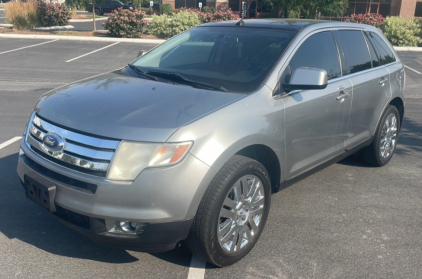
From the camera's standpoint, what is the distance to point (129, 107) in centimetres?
326

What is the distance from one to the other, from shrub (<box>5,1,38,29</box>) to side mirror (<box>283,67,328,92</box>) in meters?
25.3

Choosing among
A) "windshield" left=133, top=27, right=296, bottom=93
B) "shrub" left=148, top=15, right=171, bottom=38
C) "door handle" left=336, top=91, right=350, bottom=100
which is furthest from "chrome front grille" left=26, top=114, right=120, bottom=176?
"shrub" left=148, top=15, right=171, bottom=38

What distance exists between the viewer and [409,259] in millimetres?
3590

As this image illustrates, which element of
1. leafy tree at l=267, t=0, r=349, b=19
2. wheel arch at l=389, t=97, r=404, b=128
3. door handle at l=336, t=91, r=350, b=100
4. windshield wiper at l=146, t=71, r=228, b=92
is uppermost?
leafy tree at l=267, t=0, r=349, b=19

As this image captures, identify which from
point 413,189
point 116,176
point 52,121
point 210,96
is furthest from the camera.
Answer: point 413,189

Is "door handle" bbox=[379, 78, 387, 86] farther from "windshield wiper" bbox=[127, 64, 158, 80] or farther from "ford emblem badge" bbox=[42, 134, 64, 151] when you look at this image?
"ford emblem badge" bbox=[42, 134, 64, 151]

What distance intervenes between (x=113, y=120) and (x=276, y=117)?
133cm

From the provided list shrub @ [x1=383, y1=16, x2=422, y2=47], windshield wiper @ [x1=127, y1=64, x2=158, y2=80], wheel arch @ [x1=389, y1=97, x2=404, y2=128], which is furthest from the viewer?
shrub @ [x1=383, y1=16, x2=422, y2=47]

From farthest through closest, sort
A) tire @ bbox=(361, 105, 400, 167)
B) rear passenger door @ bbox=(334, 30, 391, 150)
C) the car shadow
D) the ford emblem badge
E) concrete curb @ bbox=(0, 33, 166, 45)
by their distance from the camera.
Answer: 1. concrete curb @ bbox=(0, 33, 166, 45)
2. tire @ bbox=(361, 105, 400, 167)
3. rear passenger door @ bbox=(334, 30, 391, 150)
4. the car shadow
5. the ford emblem badge

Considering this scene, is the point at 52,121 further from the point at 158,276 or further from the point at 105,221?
the point at 158,276

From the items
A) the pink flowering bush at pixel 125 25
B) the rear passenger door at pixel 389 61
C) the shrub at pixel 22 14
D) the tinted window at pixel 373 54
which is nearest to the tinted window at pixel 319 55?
the tinted window at pixel 373 54

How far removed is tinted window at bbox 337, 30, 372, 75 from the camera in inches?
188

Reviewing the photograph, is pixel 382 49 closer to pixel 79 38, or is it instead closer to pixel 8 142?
pixel 8 142

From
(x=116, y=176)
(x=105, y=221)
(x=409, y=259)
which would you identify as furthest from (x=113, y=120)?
(x=409, y=259)
